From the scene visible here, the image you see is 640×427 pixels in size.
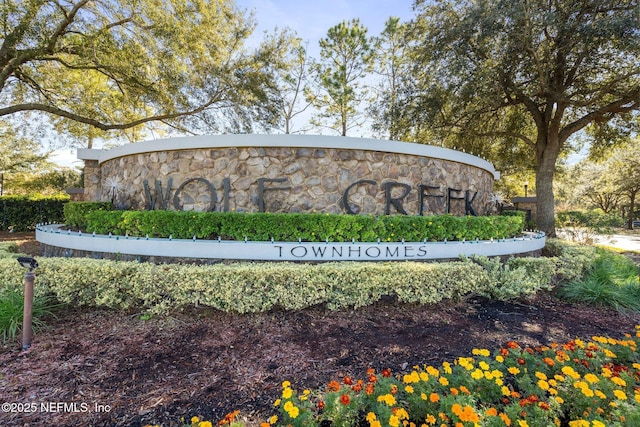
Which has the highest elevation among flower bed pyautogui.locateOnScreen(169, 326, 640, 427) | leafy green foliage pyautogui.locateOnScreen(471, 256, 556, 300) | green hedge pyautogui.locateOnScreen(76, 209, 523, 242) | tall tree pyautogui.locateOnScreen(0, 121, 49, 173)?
tall tree pyautogui.locateOnScreen(0, 121, 49, 173)

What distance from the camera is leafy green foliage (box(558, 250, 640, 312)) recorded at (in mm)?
4742

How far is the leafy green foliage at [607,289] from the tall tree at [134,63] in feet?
38.9

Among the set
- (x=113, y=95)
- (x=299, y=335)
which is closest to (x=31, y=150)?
(x=113, y=95)

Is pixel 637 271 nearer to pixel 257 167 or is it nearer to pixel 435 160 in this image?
pixel 435 160

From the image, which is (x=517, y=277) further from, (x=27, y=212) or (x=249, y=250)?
(x=27, y=212)

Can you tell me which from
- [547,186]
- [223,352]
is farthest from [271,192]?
[547,186]

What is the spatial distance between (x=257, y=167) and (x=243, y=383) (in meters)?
4.13

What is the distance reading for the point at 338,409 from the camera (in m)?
2.00

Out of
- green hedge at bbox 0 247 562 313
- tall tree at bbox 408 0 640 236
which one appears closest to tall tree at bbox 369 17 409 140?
tall tree at bbox 408 0 640 236

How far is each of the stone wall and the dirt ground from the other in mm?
2427

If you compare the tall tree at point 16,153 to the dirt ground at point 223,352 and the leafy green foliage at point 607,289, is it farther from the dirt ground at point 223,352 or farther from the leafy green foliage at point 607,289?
the leafy green foliage at point 607,289

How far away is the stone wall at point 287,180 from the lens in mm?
5992

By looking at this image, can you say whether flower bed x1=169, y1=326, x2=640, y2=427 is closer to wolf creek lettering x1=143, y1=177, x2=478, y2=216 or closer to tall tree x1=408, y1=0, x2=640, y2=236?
wolf creek lettering x1=143, y1=177, x2=478, y2=216

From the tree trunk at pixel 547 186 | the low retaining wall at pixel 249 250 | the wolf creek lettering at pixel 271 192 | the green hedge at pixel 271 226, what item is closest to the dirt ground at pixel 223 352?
the low retaining wall at pixel 249 250
